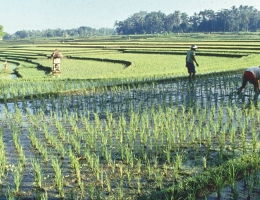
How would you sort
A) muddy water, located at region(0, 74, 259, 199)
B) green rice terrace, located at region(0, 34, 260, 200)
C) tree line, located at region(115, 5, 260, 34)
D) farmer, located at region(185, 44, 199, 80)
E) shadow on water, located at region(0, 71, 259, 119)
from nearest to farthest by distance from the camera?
green rice terrace, located at region(0, 34, 260, 200) < muddy water, located at region(0, 74, 259, 199) < shadow on water, located at region(0, 71, 259, 119) < farmer, located at region(185, 44, 199, 80) < tree line, located at region(115, 5, 260, 34)

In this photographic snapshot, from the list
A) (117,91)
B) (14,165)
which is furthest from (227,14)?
(14,165)

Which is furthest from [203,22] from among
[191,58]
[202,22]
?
[191,58]

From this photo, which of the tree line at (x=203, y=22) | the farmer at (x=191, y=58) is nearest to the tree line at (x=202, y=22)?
the tree line at (x=203, y=22)

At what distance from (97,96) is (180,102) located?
7.67 ft

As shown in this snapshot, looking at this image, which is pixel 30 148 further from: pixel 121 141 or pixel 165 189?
pixel 165 189

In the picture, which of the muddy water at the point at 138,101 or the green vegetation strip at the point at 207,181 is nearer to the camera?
the green vegetation strip at the point at 207,181

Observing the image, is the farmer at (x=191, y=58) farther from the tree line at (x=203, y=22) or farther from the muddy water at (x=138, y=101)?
the tree line at (x=203, y=22)

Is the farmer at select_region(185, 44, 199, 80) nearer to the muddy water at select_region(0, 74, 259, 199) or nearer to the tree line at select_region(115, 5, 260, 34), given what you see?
the muddy water at select_region(0, 74, 259, 199)

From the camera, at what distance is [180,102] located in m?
7.34

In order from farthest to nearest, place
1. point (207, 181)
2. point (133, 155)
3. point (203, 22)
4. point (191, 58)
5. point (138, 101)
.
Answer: point (203, 22)
point (191, 58)
point (138, 101)
point (133, 155)
point (207, 181)

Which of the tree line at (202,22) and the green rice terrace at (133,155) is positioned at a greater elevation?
the tree line at (202,22)

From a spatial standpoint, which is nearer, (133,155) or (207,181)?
(207,181)

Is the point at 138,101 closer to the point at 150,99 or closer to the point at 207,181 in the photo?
the point at 150,99

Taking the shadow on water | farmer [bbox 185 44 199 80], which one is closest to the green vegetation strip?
the shadow on water
